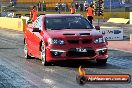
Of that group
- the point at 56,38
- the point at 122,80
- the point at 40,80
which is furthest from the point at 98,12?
the point at 122,80

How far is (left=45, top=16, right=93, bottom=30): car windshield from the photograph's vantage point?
493 inches

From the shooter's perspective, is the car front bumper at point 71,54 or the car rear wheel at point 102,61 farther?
the car rear wheel at point 102,61

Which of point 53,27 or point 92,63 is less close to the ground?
point 53,27

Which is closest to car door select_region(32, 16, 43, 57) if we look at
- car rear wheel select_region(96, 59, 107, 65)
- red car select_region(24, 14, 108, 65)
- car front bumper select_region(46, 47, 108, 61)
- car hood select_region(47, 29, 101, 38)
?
red car select_region(24, 14, 108, 65)

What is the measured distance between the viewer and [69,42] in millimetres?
11398

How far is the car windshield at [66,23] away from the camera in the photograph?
12.5 metres

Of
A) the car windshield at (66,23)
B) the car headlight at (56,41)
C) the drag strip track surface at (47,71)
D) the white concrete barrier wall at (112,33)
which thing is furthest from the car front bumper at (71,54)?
the white concrete barrier wall at (112,33)

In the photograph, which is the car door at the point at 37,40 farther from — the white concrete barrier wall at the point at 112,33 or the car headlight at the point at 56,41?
the white concrete barrier wall at the point at 112,33

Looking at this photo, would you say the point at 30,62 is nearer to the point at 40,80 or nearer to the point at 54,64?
the point at 54,64

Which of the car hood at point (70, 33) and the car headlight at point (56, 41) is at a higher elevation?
the car hood at point (70, 33)

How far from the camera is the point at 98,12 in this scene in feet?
91.9

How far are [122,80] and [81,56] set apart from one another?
664 centimetres

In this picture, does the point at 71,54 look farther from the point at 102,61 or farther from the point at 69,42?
the point at 102,61

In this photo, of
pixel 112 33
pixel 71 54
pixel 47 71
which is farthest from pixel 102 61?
pixel 112 33
